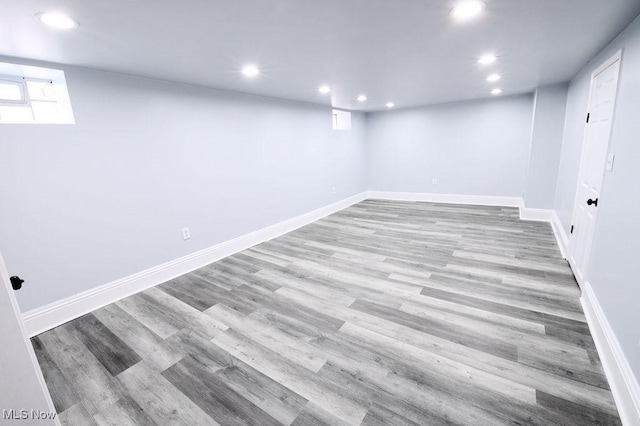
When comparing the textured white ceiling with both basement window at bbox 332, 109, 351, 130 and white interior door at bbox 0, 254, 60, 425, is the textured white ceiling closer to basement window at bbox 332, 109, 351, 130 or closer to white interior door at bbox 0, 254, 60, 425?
white interior door at bbox 0, 254, 60, 425

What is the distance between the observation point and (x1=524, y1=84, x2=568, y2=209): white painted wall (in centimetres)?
431

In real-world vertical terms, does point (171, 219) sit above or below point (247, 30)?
below

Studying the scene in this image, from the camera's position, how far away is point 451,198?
6.37 metres

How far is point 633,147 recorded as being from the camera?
5.65ft

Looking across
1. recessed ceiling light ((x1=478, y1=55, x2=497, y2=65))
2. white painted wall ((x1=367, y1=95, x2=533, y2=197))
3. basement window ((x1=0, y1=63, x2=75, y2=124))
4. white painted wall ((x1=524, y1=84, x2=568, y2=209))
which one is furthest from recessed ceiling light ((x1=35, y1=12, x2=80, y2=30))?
white painted wall ((x1=367, y1=95, x2=533, y2=197))

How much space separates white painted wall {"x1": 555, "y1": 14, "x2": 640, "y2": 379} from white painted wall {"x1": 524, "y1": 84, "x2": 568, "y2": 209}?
2175mm

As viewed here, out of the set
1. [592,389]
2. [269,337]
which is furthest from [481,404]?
[269,337]

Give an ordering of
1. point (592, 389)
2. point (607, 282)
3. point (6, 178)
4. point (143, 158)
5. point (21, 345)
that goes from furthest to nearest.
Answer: point (143, 158), point (6, 178), point (607, 282), point (592, 389), point (21, 345)

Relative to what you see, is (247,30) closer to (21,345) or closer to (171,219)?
(21,345)

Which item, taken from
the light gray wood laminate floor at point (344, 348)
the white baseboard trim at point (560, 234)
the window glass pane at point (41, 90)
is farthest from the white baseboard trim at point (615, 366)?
the window glass pane at point (41, 90)

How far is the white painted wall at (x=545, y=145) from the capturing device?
431 cm

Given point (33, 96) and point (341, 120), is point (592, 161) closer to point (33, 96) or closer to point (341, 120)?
point (341, 120)

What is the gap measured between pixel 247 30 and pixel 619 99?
2711mm

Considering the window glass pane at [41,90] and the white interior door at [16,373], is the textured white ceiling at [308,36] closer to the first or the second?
the window glass pane at [41,90]
